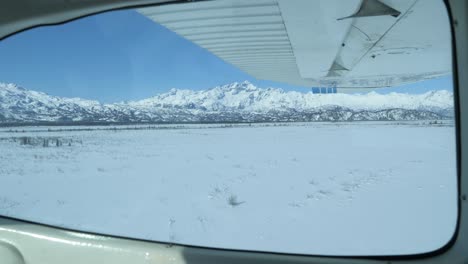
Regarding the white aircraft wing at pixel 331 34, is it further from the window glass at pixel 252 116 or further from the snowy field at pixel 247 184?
the snowy field at pixel 247 184

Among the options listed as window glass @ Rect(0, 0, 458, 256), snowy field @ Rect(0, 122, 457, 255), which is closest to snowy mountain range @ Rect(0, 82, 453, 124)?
window glass @ Rect(0, 0, 458, 256)

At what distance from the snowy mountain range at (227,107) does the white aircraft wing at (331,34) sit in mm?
206

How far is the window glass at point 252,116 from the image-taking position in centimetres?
194

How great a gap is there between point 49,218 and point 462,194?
2.34m

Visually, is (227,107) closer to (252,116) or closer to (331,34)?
(252,116)

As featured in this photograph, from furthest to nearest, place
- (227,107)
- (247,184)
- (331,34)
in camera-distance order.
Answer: (247,184)
(227,107)
(331,34)

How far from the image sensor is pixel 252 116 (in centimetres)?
404

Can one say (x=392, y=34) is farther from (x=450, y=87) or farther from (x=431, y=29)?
(x=450, y=87)

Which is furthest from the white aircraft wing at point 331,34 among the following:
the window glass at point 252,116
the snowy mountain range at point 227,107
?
the snowy mountain range at point 227,107

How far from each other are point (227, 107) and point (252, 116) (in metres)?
0.31

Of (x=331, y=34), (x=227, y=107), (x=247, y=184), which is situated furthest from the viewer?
(x=247, y=184)

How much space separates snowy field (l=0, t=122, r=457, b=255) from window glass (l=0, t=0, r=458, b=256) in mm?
30

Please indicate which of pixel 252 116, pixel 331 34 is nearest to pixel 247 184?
pixel 252 116

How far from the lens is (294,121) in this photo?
3680mm
